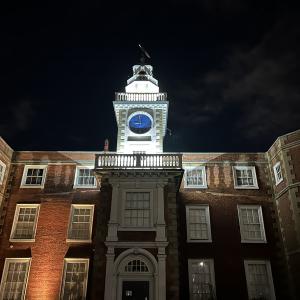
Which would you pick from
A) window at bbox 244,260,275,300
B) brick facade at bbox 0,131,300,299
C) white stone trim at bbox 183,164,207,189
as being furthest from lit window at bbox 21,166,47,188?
window at bbox 244,260,275,300

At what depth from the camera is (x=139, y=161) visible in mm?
20109

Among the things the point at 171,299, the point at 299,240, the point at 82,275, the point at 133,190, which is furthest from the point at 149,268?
the point at 299,240

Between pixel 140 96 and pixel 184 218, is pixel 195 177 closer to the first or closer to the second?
pixel 184 218

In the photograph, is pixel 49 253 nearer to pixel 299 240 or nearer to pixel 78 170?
pixel 78 170

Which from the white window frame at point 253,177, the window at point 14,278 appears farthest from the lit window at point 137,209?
the white window frame at point 253,177

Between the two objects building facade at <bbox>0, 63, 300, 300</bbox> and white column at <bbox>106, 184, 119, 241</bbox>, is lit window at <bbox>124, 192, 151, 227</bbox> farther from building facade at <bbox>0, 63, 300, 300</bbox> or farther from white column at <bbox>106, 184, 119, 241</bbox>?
white column at <bbox>106, 184, 119, 241</bbox>

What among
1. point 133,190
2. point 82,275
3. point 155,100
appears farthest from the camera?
point 155,100

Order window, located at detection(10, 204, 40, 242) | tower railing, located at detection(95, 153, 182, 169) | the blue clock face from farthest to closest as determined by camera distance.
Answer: the blue clock face → window, located at detection(10, 204, 40, 242) → tower railing, located at detection(95, 153, 182, 169)

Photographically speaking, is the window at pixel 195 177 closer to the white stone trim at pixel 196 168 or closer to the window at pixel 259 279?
the white stone trim at pixel 196 168

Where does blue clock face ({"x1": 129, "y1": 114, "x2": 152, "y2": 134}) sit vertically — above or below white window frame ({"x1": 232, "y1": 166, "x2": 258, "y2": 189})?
above

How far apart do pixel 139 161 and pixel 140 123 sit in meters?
7.44

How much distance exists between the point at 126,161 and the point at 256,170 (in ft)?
38.2

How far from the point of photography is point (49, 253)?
2223cm

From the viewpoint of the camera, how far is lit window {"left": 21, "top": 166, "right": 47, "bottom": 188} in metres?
25.0
